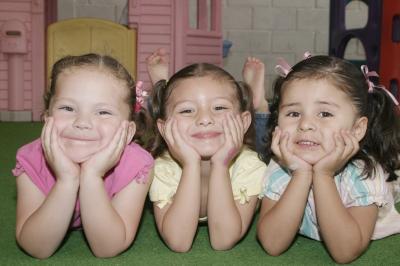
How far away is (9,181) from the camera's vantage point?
184 centimetres

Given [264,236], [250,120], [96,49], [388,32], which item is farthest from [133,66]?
[264,236]

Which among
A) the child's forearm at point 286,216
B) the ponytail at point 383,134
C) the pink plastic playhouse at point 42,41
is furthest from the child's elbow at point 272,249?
the pink plastic playhouse at point 42,41

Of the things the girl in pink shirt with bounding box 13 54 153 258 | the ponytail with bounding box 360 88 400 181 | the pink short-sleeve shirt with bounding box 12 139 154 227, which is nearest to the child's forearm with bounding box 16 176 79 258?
the girl in pink shirt with bounding box 13 54 153 258

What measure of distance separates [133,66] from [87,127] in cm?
250

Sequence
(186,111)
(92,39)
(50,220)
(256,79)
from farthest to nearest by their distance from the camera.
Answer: (92,39) → (256,79) → (186,111) → (50,220)

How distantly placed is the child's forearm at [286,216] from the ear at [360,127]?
162 mm

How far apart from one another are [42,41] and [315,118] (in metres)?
2.87

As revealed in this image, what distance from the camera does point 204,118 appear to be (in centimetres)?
124

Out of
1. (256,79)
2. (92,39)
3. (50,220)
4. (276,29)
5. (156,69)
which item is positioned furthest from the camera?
(276,29)

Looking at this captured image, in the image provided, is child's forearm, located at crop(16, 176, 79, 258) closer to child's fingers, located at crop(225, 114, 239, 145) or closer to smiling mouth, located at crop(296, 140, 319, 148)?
child's fingers, located at crop(225, 114, 239, 145)

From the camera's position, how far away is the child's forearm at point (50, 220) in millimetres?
1069

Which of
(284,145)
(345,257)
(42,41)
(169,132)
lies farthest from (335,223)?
(42,41)

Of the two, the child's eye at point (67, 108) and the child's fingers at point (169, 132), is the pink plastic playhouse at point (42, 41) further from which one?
the child's eye at point (67, 108)

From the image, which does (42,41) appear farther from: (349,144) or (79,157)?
(349,144)
